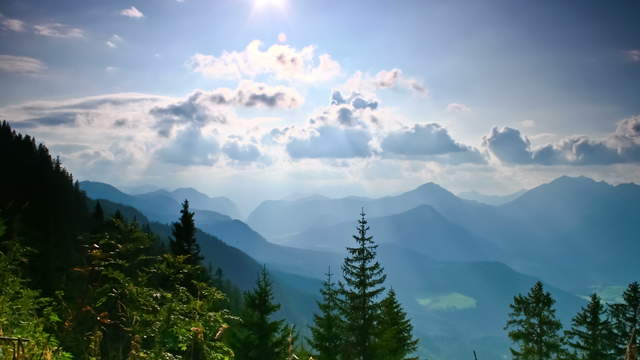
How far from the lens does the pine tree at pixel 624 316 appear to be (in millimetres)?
33281

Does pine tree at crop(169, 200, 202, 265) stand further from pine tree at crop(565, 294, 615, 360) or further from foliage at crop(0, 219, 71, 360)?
pine tree at crop(565, 294, 615, 360)

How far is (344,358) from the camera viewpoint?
2447cm

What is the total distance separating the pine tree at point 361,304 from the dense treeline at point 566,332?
14.2m

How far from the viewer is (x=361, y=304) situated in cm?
2506

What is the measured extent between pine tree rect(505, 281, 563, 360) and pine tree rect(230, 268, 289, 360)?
20.4 metres

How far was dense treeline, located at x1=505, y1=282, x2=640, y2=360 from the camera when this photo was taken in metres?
32.7

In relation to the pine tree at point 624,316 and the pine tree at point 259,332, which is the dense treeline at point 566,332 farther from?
the pine tree at point 259,332

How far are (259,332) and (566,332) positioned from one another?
26.3 metres

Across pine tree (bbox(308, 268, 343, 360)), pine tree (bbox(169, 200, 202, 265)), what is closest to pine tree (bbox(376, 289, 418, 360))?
pine tree (bbox(308, 268, 343, 360))

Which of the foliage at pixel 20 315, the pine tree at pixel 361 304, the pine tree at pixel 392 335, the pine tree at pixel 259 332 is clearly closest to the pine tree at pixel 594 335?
the pine tree at pixel 392 335

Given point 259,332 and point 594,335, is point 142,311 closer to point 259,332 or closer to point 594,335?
point 259,332

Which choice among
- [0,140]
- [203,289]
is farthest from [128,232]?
[0,140]

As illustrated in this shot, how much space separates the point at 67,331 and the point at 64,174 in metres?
104

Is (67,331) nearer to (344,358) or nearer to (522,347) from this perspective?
(344,358)
